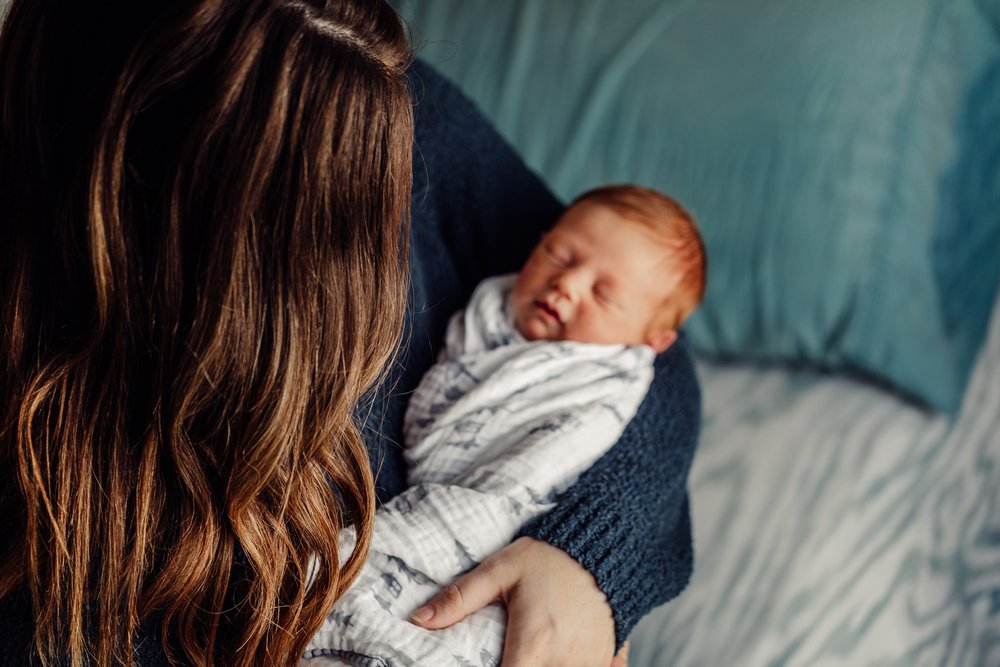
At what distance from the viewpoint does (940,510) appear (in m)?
1.19

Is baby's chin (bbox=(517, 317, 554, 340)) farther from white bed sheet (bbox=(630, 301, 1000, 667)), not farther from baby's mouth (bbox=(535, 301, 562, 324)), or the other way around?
white bed sheet (bbox=(630, 301, 1000, 667))

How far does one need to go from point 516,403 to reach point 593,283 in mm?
191

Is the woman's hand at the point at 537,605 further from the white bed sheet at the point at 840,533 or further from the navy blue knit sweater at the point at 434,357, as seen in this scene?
the white bed sheet at the point at 840,533

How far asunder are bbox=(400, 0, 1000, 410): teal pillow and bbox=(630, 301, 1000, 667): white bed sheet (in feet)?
0.21

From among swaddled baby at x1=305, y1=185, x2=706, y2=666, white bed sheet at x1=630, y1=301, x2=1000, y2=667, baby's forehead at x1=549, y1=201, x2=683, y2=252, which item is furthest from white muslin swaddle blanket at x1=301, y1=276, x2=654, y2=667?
white bed sheet at x1=630, y1=301, x2=1000, y2=667

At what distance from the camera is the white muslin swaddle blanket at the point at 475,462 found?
772mm

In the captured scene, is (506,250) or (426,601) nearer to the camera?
(426,601)

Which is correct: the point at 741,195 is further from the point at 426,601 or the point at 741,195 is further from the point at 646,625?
the point at 426,601

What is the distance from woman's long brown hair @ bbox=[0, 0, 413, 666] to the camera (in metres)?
0.58

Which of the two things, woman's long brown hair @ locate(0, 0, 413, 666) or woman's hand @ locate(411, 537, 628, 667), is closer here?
woman's long brown hair @ locate(0, 0, 413, 666)

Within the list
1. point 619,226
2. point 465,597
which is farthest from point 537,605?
point 619,226

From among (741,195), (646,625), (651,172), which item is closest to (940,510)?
(646,625)

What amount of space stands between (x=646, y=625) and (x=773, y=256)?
56cm

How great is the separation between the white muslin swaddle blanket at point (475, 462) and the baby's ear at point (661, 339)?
7cm
